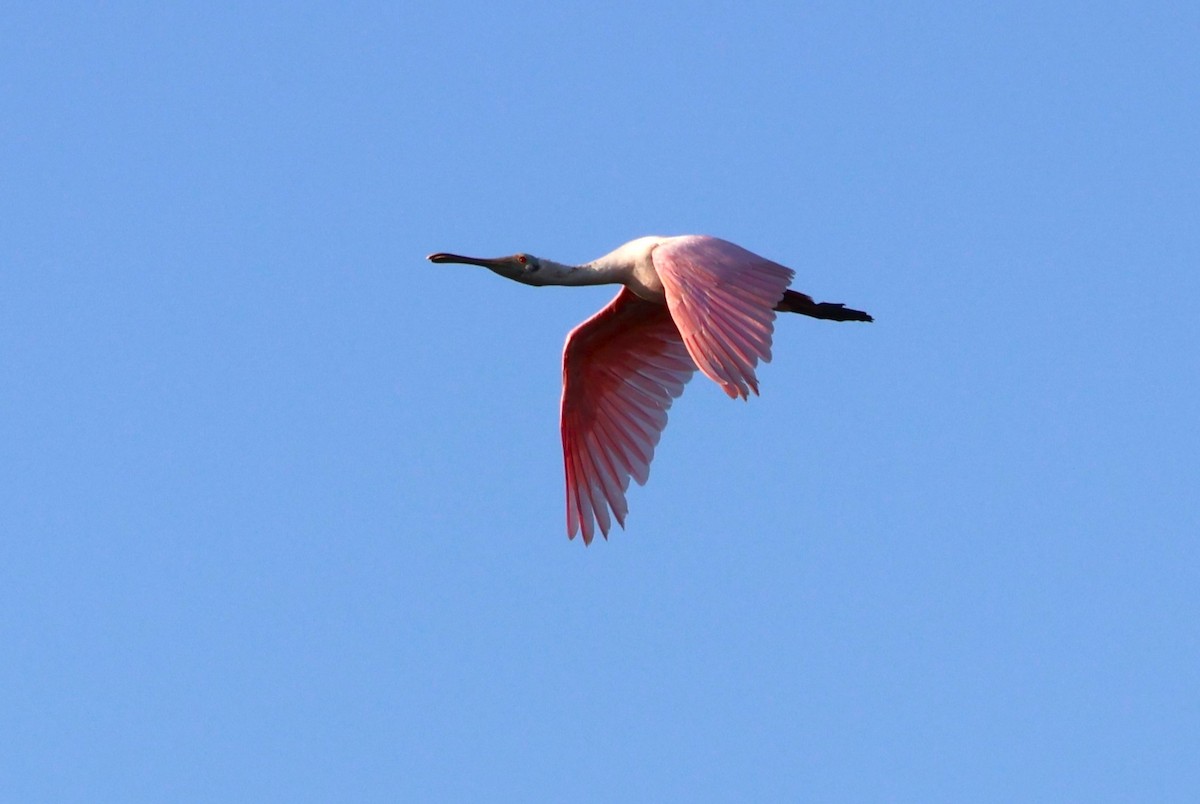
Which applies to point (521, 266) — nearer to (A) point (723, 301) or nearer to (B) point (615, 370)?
(B) point (615, 370)

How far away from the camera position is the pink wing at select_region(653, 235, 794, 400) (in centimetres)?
1438

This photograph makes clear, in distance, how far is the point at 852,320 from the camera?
17719 millimetres

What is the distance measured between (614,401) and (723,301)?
10.7 ft

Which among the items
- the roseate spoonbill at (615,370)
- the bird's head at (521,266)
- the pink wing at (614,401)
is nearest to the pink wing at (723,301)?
the roseate spoonbill at (615,370)

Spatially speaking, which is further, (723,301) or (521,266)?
(521,266)

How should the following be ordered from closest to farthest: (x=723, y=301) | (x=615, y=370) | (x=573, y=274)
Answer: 1. (x=723, y=301)
2. (x=573, y=274)
3. (x=615, y=370)

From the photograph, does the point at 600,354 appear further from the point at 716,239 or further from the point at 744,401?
the point at 744,401

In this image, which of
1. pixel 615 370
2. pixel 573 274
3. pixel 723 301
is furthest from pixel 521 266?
pixel 723 301

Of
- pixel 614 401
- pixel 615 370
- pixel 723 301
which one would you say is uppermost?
pixel 615 370

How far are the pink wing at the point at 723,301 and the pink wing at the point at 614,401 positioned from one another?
202 cm

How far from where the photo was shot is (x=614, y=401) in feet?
59.2

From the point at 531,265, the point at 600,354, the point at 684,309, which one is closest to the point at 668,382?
the point at 600,354

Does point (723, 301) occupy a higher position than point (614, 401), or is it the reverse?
point (614, 401)

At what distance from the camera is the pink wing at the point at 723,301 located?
14.4 metres
